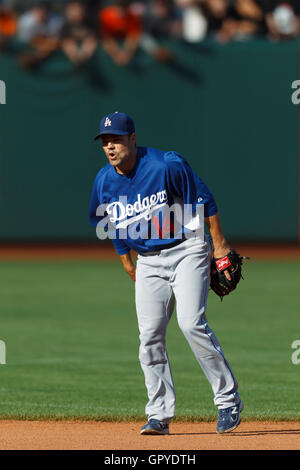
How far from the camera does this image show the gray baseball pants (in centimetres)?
631

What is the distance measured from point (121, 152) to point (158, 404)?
61.8 inches

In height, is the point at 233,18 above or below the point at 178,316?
above

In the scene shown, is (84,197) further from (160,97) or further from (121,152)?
(121,152)

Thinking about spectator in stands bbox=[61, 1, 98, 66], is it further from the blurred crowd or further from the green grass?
the green grass

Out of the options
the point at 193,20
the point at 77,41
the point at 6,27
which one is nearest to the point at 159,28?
the point at 193,20

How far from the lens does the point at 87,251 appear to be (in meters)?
20.5

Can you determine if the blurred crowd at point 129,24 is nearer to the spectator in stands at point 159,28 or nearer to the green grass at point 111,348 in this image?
the spectator in stands at point 159,28

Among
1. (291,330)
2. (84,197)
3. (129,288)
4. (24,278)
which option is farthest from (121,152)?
(84,197)

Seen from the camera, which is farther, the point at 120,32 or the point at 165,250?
the point at 120,32

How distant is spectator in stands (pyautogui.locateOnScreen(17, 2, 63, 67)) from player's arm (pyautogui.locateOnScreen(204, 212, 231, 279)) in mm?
13554

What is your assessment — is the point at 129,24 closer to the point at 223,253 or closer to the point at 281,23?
the point at 281,23

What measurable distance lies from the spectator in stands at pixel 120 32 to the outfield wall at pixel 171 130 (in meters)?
0.20

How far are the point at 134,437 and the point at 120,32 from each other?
14149 mm

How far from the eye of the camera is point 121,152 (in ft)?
20.9
